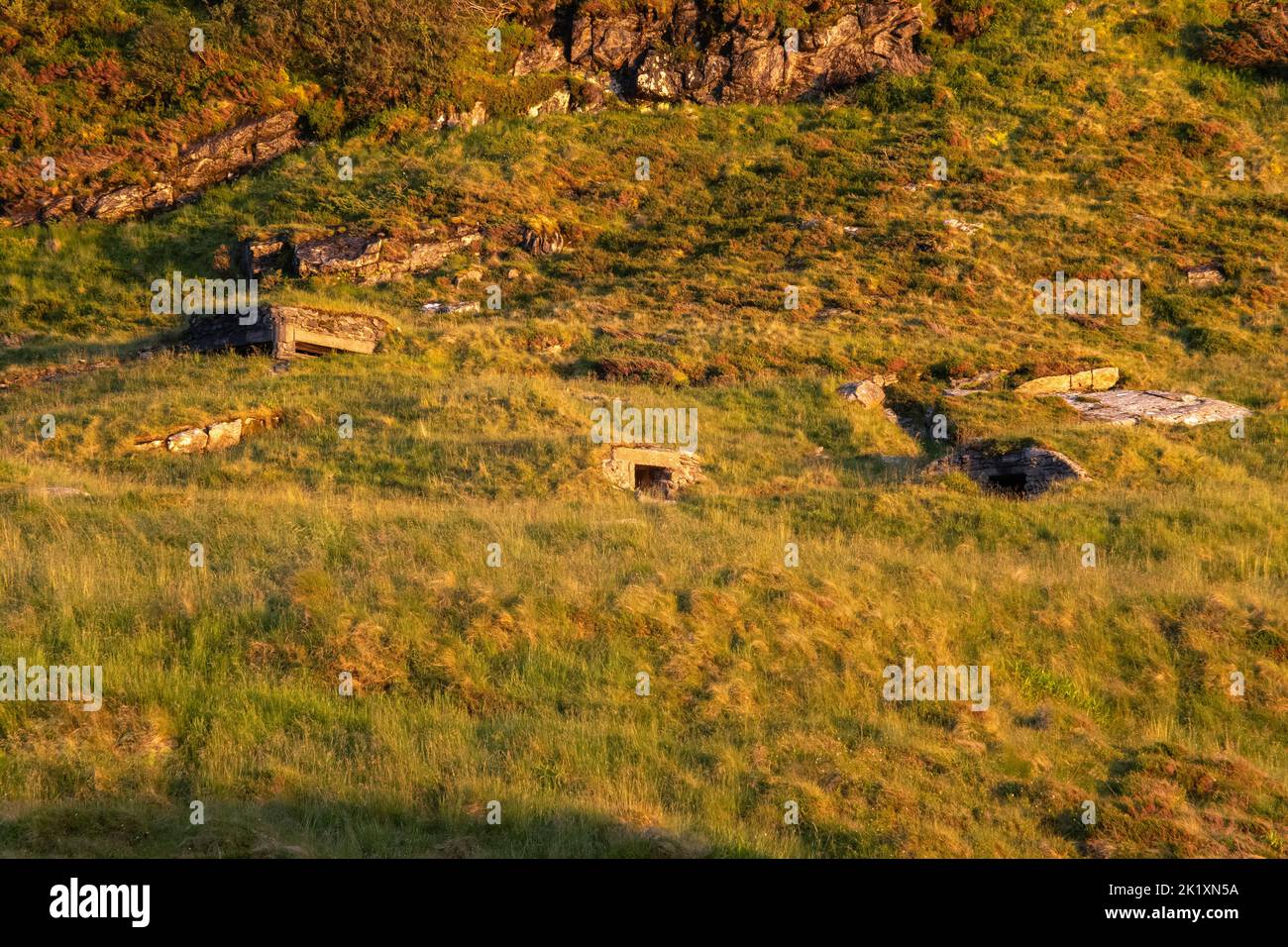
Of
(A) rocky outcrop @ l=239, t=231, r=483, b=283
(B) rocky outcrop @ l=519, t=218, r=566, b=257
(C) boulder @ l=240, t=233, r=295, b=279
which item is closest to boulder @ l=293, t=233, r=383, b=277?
(A) rocky outcrop @ l=239, t=231, r=483, b=283

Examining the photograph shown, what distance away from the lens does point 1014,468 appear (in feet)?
68.3

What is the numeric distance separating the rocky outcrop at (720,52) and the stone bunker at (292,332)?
83.4ft

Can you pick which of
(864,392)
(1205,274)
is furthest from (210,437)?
(1205,274)

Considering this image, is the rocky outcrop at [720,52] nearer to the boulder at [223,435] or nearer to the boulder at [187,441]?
the boulder at [223,435]

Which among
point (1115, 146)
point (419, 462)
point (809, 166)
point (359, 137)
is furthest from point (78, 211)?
point (1115, 146)

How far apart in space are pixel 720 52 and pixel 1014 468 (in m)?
35.6

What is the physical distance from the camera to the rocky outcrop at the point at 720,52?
48.7m

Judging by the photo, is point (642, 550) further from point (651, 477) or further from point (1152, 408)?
point (1152, 408)

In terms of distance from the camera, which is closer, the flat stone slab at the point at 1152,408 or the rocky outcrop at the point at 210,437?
the rocky outcrop at the point at 210,437

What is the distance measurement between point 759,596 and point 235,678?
5.79 metres

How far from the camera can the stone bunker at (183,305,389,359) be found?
25906mm

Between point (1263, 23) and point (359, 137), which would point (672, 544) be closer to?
point (359, 137)

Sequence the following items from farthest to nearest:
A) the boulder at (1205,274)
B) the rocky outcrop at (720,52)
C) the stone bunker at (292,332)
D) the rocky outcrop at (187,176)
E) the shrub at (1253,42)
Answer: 1. the shrub at (1253,42)
2. the rocky outcrop at (720,52)
3. the boulder at (1205,274)
4. the rocky outcrop at (187,176)
5. the stone bunker at (292,332)

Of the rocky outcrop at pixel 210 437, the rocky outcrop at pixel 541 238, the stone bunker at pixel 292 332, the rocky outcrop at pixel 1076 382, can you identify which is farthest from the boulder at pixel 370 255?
the rocky outcrop at pixel 1076 382
